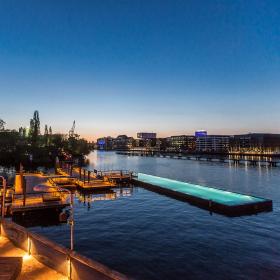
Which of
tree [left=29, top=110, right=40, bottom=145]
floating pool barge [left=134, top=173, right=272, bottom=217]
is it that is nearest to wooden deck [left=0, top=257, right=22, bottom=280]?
floating pool barge [left=134, top=173, right=272, bottom=217]

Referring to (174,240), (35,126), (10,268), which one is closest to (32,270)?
(10,268)

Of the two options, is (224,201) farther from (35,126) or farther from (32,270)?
(35,126)

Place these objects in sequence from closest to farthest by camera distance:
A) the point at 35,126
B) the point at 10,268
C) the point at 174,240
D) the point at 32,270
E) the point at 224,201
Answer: the point at 10,268 → the point at 32,270 → the point at 174,240 → the point at 224,201 → the point at 35,126

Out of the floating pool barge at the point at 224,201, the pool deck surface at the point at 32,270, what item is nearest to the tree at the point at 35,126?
the floating pool barge at the point at 224,201

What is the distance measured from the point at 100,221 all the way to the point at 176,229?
939cm

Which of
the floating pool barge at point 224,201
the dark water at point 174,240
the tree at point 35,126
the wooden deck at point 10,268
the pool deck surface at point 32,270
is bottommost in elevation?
the dark water at point 174,240

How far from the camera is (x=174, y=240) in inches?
1044

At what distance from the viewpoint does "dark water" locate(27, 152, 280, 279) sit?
20.4 m

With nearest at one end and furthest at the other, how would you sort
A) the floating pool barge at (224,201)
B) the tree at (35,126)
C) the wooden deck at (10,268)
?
the wooden deck at (10,268) < the floating pool barge at (224,201) < the tree at (35,126)

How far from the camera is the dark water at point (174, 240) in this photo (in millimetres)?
20422

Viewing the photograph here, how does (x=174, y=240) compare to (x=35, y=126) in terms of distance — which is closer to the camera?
(x=174, y=240)

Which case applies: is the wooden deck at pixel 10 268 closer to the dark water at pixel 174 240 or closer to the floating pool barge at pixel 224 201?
the dark water at pixel 174 240

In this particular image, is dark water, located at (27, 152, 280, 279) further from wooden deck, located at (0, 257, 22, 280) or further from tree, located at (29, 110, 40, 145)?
tree, located at (29, 110, 40, 145)

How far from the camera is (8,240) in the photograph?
13.4m
